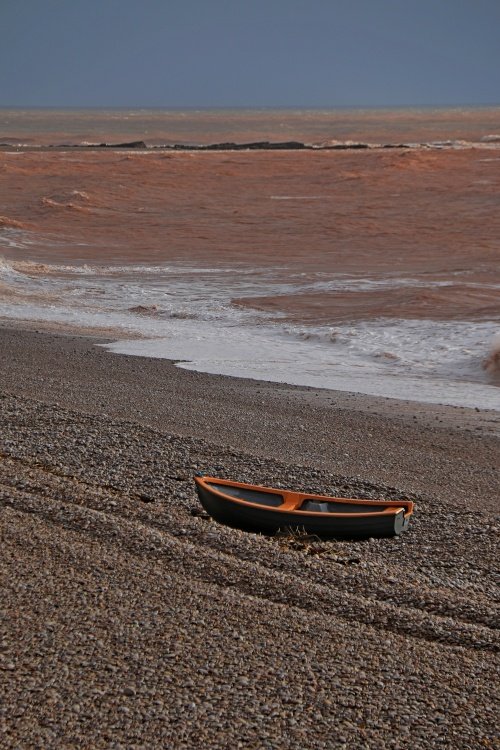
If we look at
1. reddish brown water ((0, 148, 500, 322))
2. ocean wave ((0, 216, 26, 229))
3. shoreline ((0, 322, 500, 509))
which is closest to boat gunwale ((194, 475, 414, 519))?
shoreline ((0, 322, 500, 509))

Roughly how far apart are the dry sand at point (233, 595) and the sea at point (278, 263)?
312cm

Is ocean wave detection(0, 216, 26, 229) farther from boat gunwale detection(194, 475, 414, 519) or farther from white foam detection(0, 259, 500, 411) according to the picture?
boat gunwale detection(194, 475, 414, 519)

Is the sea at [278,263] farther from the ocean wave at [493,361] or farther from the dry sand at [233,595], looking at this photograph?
the dry sand at [233,595]

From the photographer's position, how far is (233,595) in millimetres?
5082

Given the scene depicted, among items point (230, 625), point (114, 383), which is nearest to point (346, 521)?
point (230, 625)

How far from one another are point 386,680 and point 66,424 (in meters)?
4.57

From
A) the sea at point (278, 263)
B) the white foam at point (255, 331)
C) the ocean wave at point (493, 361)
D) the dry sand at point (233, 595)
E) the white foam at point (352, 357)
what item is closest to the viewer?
the dry sand at point (233, 595)

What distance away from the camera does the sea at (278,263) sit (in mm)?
12641

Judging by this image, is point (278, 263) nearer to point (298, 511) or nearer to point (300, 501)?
point (300, 501)

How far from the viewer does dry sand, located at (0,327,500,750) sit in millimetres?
3992

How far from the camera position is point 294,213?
2880cm

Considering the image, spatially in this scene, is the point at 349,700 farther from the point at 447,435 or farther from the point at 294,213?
the point at 294,213

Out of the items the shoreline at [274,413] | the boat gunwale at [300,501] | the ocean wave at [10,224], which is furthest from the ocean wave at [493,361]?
the ocean wave at [10,224]

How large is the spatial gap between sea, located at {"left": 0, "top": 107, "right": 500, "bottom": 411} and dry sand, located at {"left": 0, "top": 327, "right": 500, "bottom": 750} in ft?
10.2
